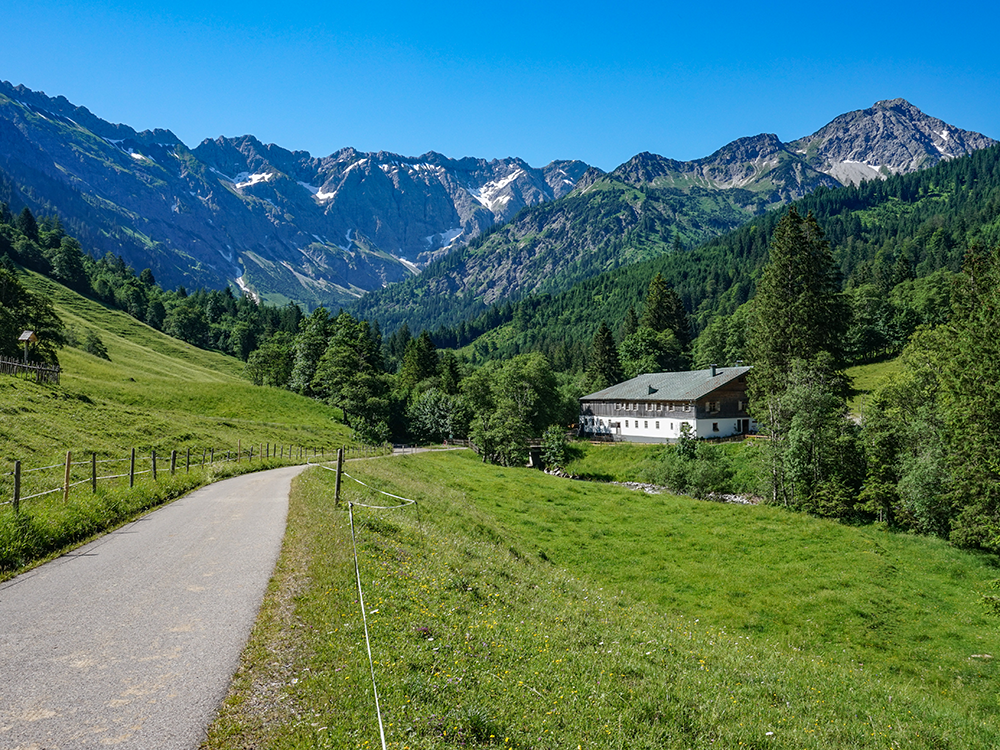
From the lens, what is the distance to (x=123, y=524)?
1964 cm

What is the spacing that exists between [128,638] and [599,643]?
9.42m

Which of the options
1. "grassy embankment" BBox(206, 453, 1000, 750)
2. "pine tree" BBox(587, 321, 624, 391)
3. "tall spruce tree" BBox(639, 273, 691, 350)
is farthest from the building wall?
"tall spruce tree" BBox(639, 273, 691, 350)

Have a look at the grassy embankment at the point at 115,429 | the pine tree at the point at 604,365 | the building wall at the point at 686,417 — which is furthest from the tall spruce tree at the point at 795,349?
the pine tree at the point at 604,365

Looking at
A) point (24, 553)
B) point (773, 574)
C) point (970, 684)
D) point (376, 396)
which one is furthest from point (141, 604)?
point (376, 396)

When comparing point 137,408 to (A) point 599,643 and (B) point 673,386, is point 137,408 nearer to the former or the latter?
(A) point 599,643

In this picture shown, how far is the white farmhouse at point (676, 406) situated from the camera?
259 feet

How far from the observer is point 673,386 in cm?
8606

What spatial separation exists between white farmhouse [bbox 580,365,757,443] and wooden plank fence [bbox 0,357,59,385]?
240ft

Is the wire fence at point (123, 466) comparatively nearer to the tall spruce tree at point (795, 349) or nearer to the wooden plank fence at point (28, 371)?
the wooden plank fence at point (28, 371)

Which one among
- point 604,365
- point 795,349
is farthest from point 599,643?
point 604,365

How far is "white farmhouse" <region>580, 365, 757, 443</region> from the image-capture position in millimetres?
78938

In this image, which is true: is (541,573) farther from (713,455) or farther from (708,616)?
(713,455)

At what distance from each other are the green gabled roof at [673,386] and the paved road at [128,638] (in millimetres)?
72533

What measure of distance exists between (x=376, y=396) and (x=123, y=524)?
74.3 metres
